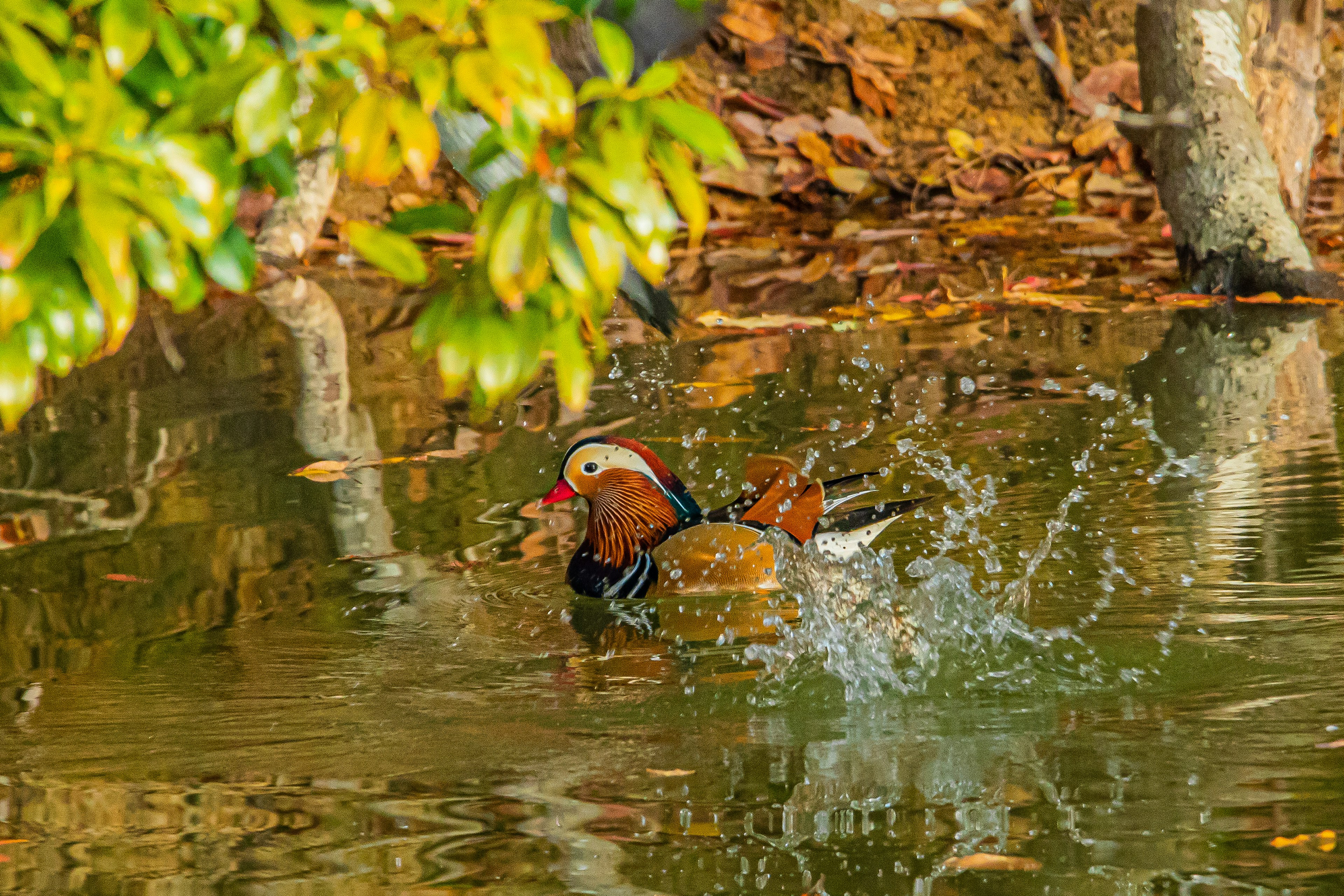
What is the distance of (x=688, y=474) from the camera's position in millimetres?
5426

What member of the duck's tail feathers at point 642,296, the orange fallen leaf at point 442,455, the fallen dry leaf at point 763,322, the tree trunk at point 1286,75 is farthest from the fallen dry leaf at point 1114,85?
the duck's tail feathers at point 642,296

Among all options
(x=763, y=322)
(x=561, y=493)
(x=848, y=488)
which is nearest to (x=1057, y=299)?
(x=763, y=322)

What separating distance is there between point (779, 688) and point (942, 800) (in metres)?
0.71

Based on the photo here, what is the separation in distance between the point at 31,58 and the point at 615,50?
0.59 meters

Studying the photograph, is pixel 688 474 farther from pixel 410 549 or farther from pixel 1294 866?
pixel 1294 866

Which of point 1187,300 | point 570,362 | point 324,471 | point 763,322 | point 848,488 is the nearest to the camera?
point 570,362

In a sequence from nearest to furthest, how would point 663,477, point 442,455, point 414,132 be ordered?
1. point 414,132
2. point 663,477
3. point 442,455

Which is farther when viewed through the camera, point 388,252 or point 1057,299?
point 1057,299

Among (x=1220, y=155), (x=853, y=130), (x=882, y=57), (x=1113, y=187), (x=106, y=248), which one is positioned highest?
(x=882, y=57)

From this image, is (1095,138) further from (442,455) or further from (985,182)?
(442,455)

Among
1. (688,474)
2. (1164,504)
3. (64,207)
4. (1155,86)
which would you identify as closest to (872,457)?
(688,474)

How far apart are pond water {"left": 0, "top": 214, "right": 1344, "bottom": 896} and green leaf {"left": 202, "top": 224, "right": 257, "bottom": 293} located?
125 cm

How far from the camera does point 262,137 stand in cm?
166

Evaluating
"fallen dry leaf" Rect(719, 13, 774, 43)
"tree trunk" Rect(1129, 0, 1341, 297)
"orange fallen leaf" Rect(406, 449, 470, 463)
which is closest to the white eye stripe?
"orange fallen leaf" Rect(406, 449, 470, 463)
